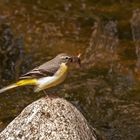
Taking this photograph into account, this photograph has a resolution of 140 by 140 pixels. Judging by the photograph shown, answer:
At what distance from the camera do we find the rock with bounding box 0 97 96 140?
8.10 metres

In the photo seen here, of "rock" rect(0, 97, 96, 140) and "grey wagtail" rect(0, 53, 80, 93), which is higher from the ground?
"grey wagtail" rect(0, 53, 80, 93)

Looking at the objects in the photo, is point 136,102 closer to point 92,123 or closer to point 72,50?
point 92,123

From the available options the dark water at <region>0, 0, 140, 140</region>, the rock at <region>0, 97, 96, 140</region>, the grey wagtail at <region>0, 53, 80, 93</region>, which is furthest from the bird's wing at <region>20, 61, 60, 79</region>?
the dark water at <region>0, 0, 140, 140</region>

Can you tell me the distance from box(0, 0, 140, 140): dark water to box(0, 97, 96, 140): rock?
6.41ft

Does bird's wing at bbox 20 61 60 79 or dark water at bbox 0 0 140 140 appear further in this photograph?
dark water at bbox 0 0 140 140

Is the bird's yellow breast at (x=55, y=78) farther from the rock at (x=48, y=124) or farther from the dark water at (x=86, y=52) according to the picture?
the dark water at (x=86, y=52)

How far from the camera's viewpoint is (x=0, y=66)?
517 inches

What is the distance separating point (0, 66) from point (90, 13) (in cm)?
413

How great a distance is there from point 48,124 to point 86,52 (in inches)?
227

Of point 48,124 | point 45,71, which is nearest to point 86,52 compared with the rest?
point 45,71

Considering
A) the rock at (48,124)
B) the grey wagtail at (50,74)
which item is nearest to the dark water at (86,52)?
the rock at (48,124)

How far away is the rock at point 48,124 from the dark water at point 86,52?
1.95 meters

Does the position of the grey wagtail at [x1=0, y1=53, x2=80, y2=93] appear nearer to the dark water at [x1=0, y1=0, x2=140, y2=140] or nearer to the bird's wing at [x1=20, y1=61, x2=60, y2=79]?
the bird's wing at [x1=20, y1=61, x2=60, y2=79]

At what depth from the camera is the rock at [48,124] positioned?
8.10 m
